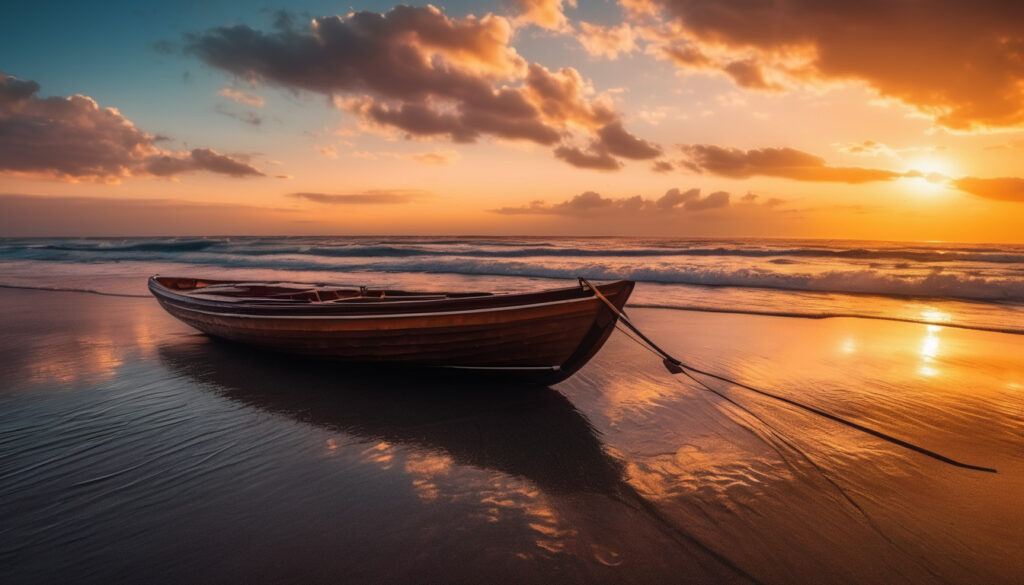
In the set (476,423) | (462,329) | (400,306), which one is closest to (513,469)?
(476,423)

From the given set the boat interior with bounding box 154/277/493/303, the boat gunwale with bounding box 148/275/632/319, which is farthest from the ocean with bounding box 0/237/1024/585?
the boat interior with bounding box 154/277/493/303

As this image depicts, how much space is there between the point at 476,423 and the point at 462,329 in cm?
105

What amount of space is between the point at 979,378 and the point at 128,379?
11019 mm

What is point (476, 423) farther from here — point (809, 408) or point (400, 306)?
point (809, 408)

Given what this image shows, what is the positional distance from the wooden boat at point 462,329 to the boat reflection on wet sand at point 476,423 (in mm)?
318

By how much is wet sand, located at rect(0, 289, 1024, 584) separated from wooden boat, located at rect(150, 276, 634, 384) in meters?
0.39

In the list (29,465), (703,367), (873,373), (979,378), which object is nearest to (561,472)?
(703,367)

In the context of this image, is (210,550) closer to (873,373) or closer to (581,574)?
(581,574)

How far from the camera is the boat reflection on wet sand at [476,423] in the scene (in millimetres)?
2863

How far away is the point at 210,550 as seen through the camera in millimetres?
2689

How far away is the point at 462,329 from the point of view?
5.08 m

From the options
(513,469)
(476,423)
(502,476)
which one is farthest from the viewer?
(476,423)

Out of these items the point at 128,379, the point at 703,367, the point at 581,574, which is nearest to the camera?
the point at 581,574

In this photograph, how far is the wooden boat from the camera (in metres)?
4.91
